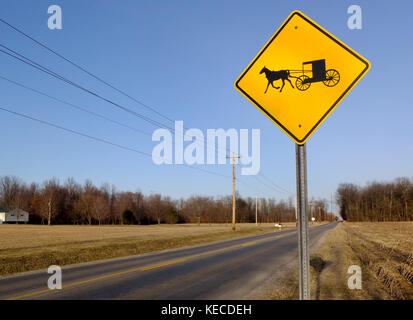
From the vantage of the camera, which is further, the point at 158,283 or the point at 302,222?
the point at 158,283

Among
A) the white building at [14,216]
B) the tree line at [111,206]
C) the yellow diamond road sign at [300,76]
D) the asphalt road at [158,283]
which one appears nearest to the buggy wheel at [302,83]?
the yellow diamond road sign at [300,76]

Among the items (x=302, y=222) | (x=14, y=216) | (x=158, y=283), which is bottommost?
(x=14, y=216)

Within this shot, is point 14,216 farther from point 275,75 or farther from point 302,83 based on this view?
point 302,83

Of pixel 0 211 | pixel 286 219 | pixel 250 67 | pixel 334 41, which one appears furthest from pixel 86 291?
pixel 286 219

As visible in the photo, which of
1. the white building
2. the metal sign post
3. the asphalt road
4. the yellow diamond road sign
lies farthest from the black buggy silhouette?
the white building

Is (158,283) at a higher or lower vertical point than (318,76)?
lower

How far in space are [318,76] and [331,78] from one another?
106 millimetres

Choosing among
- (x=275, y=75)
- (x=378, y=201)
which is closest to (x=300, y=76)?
(x=275, y=75)

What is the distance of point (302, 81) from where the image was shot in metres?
2.58

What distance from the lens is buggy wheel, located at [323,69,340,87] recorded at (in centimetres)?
249

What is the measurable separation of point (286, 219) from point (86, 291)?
159669 mm

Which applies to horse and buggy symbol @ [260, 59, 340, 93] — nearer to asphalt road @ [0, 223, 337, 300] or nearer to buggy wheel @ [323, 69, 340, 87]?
buggy wheel @ [323, 69, 340, 87]

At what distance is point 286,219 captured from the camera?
518 feet

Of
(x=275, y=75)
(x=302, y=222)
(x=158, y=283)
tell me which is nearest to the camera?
(x=302, y=222)
